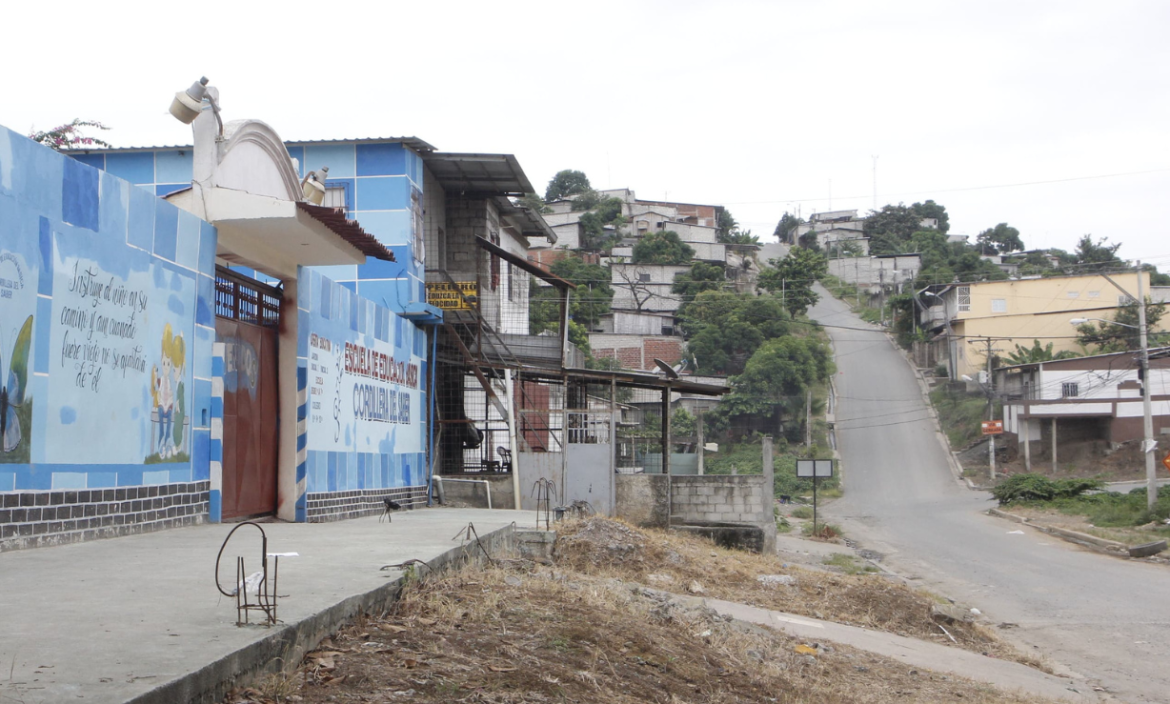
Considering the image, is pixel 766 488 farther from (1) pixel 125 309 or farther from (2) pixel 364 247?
(1) pixel 125 309

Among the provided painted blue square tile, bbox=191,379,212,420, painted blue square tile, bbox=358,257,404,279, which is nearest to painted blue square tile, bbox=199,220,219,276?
painted blue square tile, bbox=191,379,212,420

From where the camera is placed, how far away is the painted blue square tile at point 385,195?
19.3 m

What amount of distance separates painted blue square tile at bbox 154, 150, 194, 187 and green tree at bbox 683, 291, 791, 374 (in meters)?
41.2

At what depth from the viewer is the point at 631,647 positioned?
5738mm

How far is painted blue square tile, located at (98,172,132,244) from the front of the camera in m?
8.75

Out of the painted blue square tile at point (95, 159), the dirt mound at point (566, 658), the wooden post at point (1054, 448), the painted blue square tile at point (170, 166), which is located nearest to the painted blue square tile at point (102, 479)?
the dirt mound at point (566, 658)

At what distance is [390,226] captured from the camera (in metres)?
19.2

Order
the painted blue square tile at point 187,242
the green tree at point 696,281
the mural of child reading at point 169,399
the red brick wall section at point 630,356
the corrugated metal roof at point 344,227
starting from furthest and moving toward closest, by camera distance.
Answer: the green tree at point 696,281, the red brick wall section at point 630,356, the corrugated metal roof at point 344,227, the painted blue square tile at point 187,242, the mural of child reading at point 169,399

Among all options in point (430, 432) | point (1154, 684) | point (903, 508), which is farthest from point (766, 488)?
point (903, 508)

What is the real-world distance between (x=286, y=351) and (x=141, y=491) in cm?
391

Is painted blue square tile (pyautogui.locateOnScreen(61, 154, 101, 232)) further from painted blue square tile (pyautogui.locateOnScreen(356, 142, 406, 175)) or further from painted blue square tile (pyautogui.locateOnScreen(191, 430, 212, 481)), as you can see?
painted blue square tile (pyautogui.locateOnScreen(356, 142, 406, 175))

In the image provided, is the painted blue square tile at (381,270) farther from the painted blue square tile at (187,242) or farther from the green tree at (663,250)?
the green tree at (663,250)

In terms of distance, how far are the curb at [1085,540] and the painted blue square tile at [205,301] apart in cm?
1886

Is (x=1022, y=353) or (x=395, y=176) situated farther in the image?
(x=1022, y=353)
